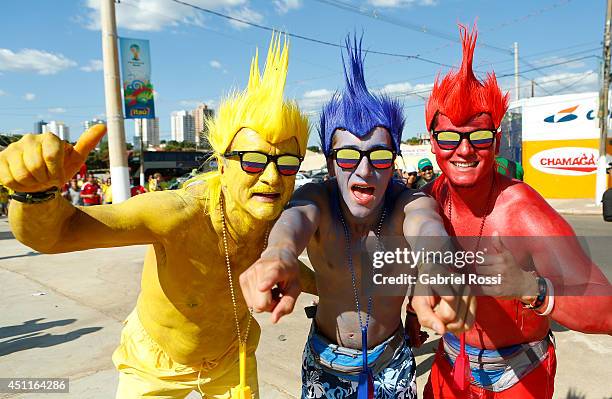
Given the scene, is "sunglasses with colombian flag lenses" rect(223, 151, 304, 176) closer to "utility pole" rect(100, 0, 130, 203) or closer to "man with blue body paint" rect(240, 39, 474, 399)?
"man with blue body paint" rect(240, 39, 474, 399)

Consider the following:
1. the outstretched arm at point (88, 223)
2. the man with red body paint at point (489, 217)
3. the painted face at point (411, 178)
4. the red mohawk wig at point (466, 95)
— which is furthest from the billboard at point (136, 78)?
the man with red body paint at point (489, 217)

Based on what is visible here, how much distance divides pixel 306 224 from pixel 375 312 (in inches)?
22.9

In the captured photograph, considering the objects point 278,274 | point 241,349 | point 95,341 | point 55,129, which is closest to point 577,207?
point 95,341

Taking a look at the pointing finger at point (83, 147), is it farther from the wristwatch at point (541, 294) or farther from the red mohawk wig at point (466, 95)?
the wristwatch at point (541, 294)

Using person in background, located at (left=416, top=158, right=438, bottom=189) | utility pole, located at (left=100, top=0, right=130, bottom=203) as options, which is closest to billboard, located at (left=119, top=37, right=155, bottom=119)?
utility pole, located at (left=100, top=0, right=130, bottom=203)

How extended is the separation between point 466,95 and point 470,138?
19cm

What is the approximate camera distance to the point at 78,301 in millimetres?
5043

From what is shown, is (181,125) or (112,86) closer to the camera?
(112,86)

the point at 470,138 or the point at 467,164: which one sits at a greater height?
the point at 470,138

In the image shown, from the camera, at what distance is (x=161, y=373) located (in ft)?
6.99

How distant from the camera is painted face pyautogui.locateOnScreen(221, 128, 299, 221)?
1766mm

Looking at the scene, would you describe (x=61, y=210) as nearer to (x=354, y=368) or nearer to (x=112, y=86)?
(x=354, y=368)

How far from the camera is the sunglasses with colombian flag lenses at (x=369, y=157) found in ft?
5.89

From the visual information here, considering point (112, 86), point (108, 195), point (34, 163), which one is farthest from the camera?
point (108, 195)
